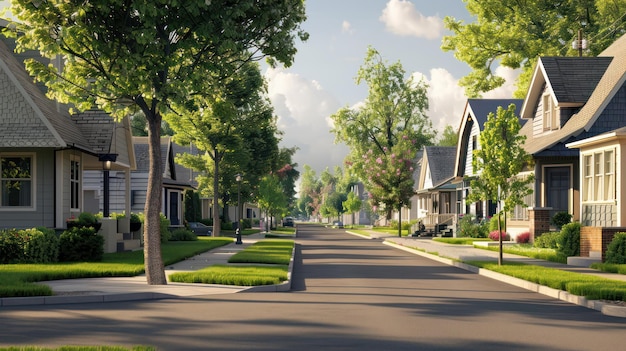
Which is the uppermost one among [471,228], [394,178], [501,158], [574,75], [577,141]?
[574,75]

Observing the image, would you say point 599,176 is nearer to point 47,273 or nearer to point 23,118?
point 47,273

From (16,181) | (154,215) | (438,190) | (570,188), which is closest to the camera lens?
(154,215)

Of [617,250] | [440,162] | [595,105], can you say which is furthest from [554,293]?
[440,162]

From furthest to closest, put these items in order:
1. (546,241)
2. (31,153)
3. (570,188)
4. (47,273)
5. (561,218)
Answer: (570,188)
(561,218)
(546,241)
(31,153)
(47,273)

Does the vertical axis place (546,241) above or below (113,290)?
below

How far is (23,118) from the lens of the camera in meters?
26.6

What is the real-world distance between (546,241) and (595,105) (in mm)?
5909

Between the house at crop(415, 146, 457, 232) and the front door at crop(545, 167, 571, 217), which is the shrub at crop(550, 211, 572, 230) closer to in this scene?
the front door at crop(545, 167, 571, 217)

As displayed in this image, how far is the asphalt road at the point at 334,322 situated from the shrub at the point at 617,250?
273 inches

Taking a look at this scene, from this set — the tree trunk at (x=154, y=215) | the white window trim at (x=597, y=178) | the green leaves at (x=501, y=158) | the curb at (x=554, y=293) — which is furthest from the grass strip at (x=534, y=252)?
the tree trunk at (x=154, y=215)

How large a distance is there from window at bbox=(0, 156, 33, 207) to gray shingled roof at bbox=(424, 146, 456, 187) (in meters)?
43.9

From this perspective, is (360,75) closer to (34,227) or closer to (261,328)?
(34,227)

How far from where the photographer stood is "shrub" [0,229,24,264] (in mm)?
24156

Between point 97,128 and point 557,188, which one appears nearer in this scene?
point 97,128
